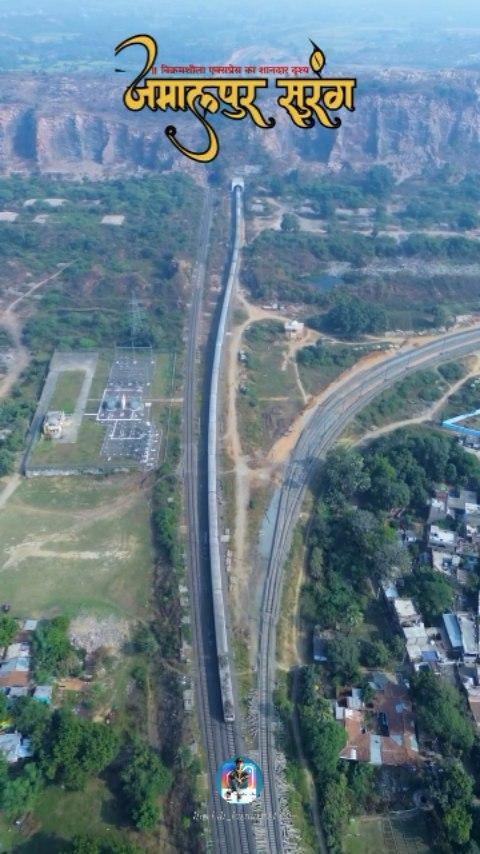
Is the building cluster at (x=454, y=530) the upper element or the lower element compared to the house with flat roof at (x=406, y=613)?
upper

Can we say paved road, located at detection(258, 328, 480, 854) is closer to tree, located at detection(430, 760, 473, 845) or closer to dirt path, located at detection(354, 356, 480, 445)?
dirt path, located at detection(354, 356, 480, 445)

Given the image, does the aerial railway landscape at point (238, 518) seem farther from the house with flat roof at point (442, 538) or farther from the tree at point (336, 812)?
the house with flat roof at point (442, 538)

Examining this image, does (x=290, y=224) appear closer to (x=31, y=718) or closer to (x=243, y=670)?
(x=243, y=670)

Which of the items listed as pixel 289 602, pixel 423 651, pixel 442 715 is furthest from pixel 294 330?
pixel 442 715

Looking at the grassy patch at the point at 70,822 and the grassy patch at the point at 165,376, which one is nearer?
the grassy patch at the point at 70,822

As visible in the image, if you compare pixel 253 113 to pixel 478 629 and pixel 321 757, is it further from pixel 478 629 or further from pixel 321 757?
pixel 321 757

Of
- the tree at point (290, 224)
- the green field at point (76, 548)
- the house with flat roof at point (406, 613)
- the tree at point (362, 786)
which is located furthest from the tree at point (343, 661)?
the tree at point (290, 224)

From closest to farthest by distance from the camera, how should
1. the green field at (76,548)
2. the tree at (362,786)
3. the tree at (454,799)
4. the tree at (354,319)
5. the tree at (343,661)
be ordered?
the tree at (454,799), the tree at (362,786), the tree at (343,661), the green field at (76,548), the tree at (354,319)

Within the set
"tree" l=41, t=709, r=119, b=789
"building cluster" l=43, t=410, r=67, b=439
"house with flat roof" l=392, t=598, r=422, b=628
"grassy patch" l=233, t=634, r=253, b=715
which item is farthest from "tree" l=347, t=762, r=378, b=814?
"building cluster" l=43, t=410, r=67, b=439
